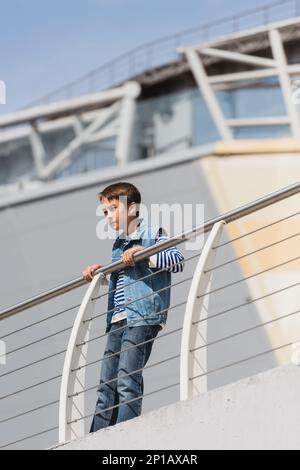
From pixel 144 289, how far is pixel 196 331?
420mm

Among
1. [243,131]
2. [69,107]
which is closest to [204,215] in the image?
[243,131]

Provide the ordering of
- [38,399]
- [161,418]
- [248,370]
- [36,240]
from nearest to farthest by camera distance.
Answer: [161,418] → [38,399] → [248,370] → [36,240]

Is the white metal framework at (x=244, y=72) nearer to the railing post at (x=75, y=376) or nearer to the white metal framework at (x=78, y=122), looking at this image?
the white metal framework at (x=78, y=122)

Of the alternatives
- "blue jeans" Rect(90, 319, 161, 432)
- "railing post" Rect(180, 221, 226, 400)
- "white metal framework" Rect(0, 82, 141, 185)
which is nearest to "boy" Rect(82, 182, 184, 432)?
"blue jeans" Rect(90, 319, 161, 432)

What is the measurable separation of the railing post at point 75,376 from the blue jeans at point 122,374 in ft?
0.55

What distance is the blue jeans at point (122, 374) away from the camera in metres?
6.96

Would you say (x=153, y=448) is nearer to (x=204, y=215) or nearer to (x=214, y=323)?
(x=214, y=323)

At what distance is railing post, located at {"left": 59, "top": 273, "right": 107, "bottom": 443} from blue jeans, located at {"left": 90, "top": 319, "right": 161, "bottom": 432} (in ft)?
0.55

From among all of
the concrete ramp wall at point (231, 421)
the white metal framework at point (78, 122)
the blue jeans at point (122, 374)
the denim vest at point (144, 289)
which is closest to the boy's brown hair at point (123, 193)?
the denim vest at point (144, 289)

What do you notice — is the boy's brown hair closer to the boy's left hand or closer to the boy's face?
the boy's face

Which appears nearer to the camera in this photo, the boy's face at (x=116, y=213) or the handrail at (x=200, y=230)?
the handrail at (x=200, y=230)
